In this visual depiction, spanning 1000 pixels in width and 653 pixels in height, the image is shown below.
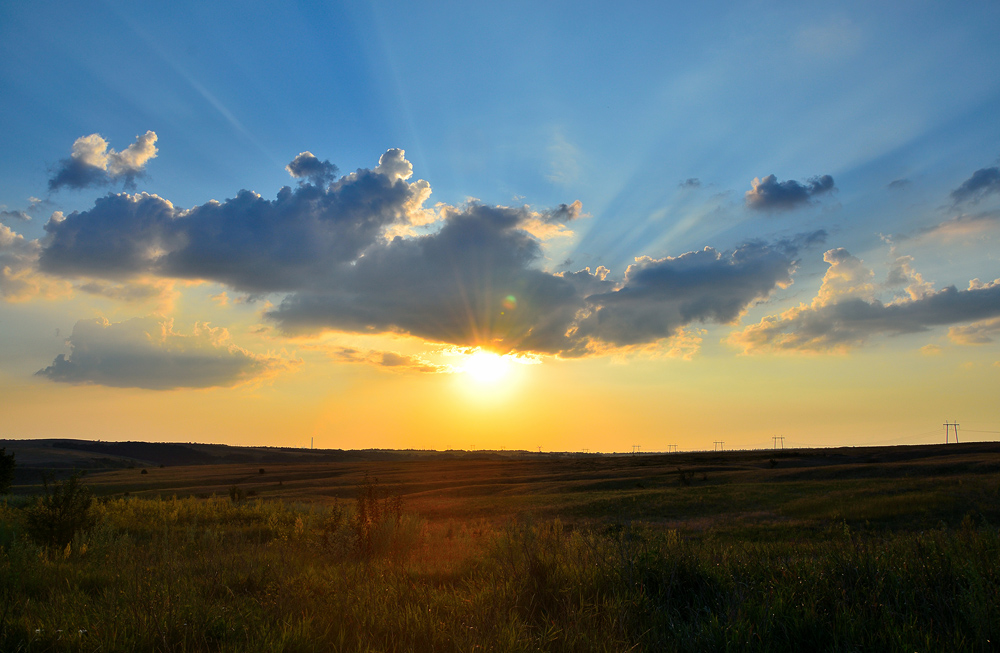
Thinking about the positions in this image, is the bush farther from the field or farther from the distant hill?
the distant hill

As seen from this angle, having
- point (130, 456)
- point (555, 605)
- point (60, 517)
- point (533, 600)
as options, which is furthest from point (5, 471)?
point (130, 456)

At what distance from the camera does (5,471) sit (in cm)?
3619

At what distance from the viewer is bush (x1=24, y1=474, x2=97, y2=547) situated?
41.4 feet

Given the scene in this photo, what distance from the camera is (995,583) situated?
17.3ft

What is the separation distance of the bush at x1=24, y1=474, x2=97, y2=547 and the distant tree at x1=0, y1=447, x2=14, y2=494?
28.6 metres

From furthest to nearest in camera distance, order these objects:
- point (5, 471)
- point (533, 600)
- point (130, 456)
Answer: point (130, 456), point (5, 471), point (533, 600)

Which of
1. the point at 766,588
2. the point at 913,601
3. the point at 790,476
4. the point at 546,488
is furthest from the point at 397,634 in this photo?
the point at 790,476

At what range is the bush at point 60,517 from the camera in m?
12.6

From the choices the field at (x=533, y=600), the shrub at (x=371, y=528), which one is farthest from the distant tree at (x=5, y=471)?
the shrub at (x=371, y=528)

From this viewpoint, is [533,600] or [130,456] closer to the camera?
[533,600]

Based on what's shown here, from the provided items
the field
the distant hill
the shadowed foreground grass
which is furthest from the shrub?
the distant hill

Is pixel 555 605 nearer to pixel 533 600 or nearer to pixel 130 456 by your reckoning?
pixel 533 600

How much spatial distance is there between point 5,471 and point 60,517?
32362mm

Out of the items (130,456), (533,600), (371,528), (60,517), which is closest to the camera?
(533,600)
